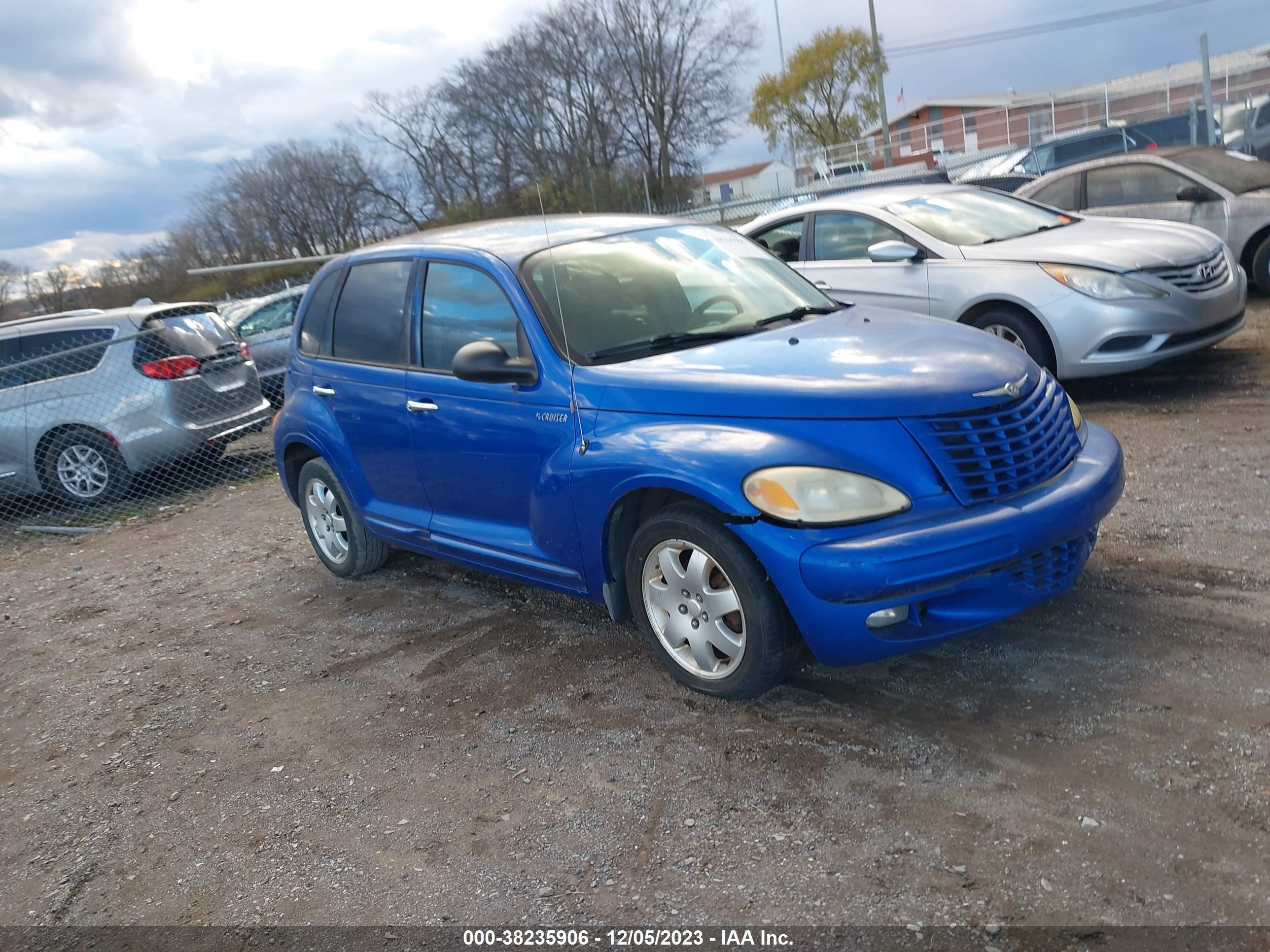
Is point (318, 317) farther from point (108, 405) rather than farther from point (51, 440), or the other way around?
point (51, 440)

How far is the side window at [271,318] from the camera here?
1348 cm

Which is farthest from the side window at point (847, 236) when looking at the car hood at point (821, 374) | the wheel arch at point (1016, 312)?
the car hood at point (821, 374)

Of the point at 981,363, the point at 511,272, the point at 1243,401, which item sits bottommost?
the point at 1243,401

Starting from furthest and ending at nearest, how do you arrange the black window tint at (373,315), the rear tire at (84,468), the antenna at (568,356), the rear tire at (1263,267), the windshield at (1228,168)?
the windshield at (1228,168) < the rear tire at (1263,267) < the rear tire at (84,468) < the black window tint at (373,315) < the antenna at (568,356)

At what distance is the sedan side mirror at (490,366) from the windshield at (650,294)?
172 mm

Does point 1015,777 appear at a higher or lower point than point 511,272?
lower

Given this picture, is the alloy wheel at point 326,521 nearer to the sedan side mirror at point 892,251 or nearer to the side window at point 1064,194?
the sedan side mirror at point 892,251

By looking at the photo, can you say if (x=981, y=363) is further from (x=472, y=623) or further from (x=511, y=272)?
(x=472, y=623)

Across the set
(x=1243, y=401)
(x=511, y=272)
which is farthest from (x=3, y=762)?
(x=1243, y=401)

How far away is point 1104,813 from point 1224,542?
91.3 inches

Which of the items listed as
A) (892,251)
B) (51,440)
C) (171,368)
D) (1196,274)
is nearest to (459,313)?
(892,251)

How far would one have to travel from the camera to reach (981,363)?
3783 mm

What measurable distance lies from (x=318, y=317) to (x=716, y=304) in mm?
2376

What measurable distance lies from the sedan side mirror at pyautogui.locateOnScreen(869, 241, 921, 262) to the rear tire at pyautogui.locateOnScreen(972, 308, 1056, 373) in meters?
0.68
